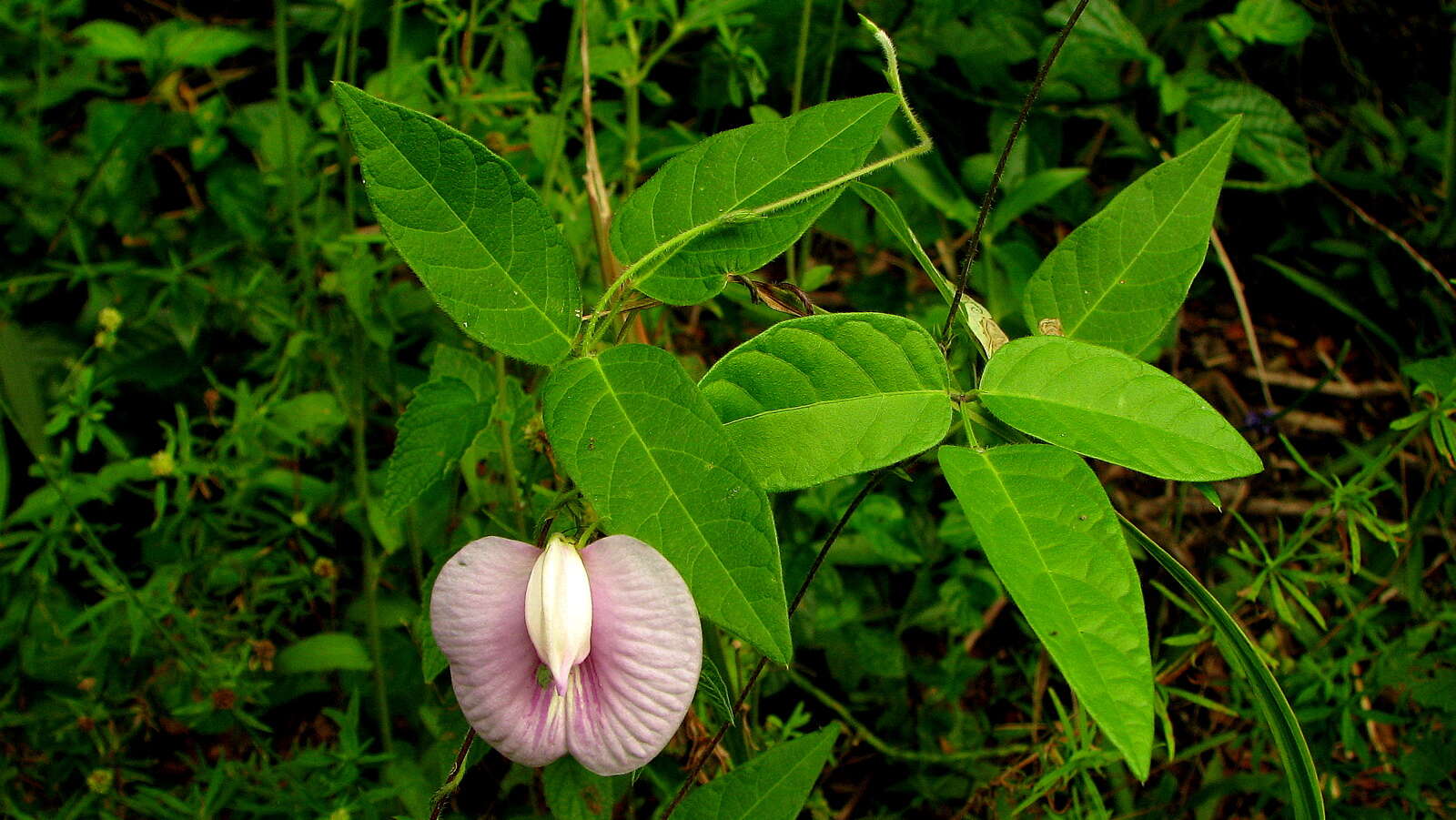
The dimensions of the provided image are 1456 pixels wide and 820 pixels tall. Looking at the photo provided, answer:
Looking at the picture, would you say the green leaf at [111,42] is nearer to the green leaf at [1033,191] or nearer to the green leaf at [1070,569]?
the green leaf at [1033,191]

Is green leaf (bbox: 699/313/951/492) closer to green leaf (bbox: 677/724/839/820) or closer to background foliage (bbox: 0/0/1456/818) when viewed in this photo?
background foliage (bbox: 0/0/1456/818)

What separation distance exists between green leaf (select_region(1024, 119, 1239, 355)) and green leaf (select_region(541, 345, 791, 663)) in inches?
12.2

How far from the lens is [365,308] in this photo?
1.06 meters

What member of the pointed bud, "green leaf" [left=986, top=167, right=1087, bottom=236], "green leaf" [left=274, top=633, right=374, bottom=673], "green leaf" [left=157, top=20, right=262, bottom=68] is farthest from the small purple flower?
"green leaf" [left=157, top=20, right=262, bottom=68]

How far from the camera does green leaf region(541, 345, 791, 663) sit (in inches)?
19.4

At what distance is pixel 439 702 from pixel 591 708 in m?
0.54

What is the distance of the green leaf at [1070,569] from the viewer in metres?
0.47

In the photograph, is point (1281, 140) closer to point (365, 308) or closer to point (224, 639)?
point (365, 308)

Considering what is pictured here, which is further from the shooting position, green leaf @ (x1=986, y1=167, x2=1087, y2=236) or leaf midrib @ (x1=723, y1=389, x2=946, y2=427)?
green leaf @ (x1=986, y1=167, x2=1087, y2=236)

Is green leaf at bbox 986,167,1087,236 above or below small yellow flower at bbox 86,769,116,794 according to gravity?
above

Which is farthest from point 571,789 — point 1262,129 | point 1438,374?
point 1262,129

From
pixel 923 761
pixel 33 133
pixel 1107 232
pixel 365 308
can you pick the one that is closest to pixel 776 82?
pixel 365 308

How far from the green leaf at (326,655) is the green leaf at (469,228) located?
0.65 metres

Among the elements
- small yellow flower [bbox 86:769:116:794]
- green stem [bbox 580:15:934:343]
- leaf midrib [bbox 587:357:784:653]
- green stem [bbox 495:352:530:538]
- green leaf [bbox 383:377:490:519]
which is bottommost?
small yellow flower [bbox 86:769:116:794]
